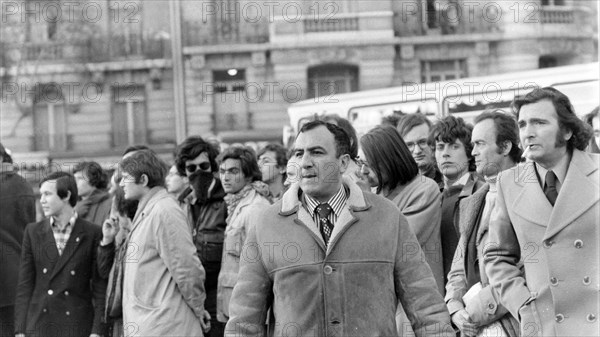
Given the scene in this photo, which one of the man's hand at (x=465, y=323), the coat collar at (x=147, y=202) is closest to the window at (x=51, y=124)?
the coat collar at (x=147, y=202)

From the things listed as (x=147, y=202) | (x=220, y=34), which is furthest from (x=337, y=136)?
(x=220, y=34)

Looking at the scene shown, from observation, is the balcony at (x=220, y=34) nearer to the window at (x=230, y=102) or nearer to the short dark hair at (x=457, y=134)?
the window at (x=230, y=102)

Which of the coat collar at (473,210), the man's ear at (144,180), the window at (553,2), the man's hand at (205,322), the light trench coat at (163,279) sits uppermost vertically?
the window at (553,2)

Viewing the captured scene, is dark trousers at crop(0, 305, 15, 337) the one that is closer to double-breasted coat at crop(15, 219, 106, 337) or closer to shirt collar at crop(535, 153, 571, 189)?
double-breasted coat at crop(15, 219, 106, 337)

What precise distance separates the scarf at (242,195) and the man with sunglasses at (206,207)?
0.25 metres

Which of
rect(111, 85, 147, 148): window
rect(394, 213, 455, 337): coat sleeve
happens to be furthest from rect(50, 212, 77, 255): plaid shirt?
rect(111, 85, 147, 148): window

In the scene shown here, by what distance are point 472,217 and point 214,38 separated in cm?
2987

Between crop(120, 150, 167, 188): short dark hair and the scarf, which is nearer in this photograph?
crop(120, 150, 167, 188): short dark hair

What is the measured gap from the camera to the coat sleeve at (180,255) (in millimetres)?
8344

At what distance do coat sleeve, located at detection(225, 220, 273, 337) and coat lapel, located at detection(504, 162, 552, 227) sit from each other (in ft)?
4.25

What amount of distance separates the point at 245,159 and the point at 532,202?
384 cm

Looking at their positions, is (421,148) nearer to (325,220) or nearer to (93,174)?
(325,220)

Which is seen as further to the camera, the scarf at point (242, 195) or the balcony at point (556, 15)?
the balcony at point (556, 15)

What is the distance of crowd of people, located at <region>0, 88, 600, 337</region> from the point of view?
5633mm
